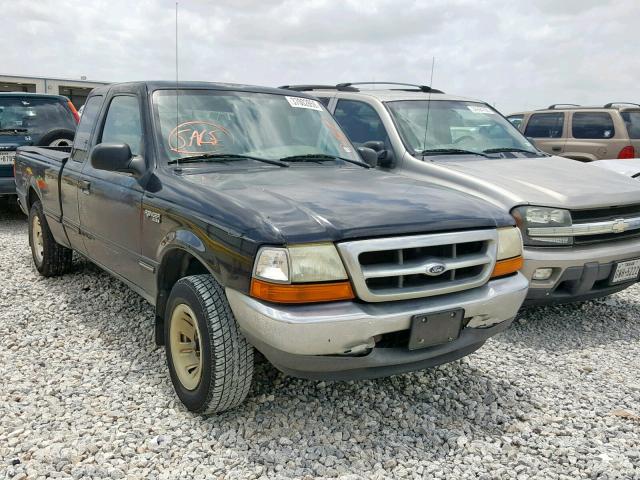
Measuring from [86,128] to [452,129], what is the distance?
11.2 feet

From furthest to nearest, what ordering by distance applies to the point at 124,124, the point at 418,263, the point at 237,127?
the point at 124,124 < the point at 237,127 < the point at 418,263

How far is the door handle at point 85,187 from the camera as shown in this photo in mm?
4215

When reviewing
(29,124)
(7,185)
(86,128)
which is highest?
(86,128)

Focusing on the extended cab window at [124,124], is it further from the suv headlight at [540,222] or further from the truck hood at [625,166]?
the truck hood at [625,166]

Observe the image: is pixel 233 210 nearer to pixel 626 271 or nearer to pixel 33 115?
pixel 626 271

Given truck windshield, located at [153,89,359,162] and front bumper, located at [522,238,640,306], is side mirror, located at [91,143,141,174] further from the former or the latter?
front bumper, located at [522,238,640,306]

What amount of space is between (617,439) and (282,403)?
180cm

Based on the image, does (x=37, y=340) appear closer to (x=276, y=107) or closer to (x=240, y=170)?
(x=240, y=170)

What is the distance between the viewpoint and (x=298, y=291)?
2.46m

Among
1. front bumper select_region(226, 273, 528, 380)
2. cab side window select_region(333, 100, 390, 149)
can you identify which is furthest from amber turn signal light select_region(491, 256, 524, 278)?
cab side window select_region(333, 100, 390, 149)

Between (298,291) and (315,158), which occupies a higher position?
→ (315,158)

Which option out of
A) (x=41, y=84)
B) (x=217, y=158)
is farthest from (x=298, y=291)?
(x=41, y=84)

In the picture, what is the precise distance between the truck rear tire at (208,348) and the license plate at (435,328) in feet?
2.64

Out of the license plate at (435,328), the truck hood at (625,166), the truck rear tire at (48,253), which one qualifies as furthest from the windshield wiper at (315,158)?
the truck hood at (625,166)
